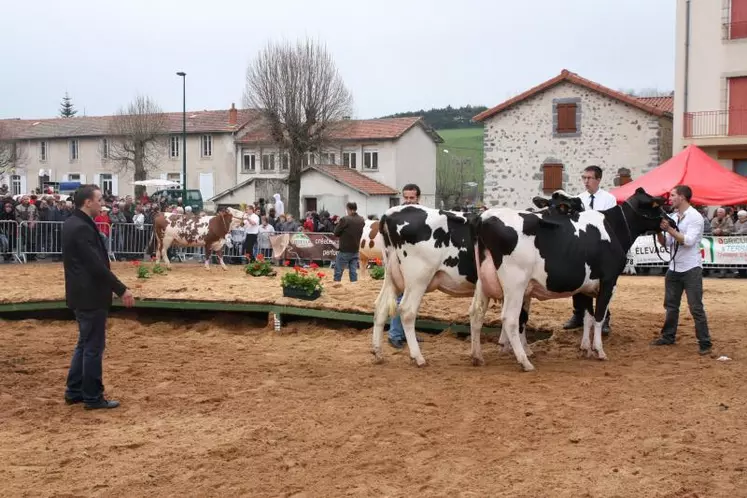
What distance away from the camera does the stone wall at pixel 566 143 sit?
125ft

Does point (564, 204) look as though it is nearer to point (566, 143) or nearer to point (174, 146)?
point (566, 143)

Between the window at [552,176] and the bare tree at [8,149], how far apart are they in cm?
4130

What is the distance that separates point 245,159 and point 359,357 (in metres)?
50.0

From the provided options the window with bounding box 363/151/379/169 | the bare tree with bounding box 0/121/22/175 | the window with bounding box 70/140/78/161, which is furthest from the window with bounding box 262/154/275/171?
the bare tree with bounding box 0/121/22/175

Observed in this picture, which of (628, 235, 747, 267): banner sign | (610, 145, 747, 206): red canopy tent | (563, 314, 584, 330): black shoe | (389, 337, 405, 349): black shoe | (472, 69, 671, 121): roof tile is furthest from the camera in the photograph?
(472, 69, 671, 121): roof tile

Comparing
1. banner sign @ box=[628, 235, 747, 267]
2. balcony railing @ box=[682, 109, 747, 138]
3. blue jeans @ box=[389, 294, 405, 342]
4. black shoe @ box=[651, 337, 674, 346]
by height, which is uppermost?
balcony railing @ box=[682, 109, 747, 138]

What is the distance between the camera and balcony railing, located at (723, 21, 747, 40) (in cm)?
3247

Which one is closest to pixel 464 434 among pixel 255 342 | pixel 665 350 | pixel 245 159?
pixel 665 350

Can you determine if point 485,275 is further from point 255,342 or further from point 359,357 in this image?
point 255,342

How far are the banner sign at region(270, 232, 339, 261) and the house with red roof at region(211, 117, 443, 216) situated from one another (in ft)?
80.7

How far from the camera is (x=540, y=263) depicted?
927cm

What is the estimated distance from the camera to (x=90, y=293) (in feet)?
25.6

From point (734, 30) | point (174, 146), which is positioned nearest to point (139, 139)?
point (174, 146)

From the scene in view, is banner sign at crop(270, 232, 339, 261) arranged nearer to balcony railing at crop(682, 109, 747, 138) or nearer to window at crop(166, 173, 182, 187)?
balcony railing at crop(682, 109, 747, 138)
